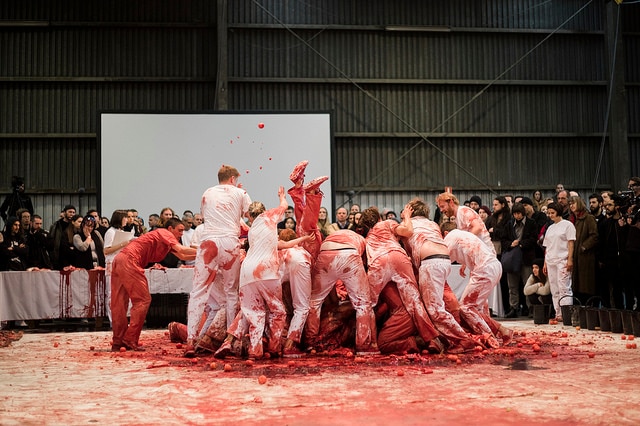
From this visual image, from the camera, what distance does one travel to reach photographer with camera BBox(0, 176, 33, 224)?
46.6ft

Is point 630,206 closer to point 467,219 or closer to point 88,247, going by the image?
point 467,219

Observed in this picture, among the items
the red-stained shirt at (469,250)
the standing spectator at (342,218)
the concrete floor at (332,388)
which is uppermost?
the standing spectator at (342,218)

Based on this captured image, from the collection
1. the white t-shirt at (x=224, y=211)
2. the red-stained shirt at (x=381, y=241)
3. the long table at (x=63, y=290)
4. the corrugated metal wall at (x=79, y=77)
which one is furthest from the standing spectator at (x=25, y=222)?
the red-stained shirt at (x=381, y=241)

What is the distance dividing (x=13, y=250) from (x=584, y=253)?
356 inches

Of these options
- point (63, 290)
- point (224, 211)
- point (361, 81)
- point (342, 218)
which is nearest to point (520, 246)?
point (342, 218)

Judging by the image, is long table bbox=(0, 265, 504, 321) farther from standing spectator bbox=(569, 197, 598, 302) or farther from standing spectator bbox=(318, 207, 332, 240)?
standing spectator bbox=(569, 197, 598, 302)

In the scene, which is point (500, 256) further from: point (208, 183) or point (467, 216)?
point (208, 183)


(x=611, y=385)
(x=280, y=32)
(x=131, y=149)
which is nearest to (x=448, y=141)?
(x=280, y=32)

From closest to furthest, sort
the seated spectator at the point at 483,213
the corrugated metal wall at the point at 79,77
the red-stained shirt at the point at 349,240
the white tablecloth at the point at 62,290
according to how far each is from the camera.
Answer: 1. the red-stained shirt at the point at 349,240
2. the white tablecloth at the point at 62,290
3. the seated spectator at the point at 483,213
4. the corrugated metal wall at the point at 79,77

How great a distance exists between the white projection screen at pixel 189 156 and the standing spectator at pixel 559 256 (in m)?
6.08

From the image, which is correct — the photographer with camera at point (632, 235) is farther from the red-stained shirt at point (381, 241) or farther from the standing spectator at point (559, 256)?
the red-stained shirt at point (381, 241)

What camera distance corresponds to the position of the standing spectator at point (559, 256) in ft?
35.7

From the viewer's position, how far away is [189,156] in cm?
1630

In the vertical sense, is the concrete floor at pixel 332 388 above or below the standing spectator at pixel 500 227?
below
